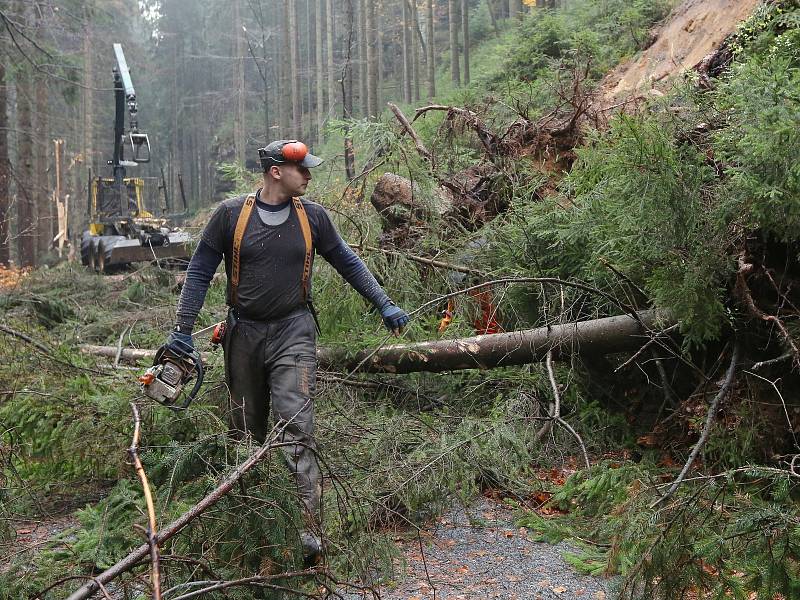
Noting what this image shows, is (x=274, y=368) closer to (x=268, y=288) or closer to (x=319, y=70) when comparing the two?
(x=268, y=288)

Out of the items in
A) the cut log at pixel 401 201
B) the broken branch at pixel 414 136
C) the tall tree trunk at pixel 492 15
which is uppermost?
the tall tree trunk at pixel 492 15

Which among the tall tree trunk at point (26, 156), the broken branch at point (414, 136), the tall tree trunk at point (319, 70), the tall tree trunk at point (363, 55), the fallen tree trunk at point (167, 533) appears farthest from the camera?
the tall tree trunk at point (319, 70)

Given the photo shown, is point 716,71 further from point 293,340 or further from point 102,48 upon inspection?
point 102,48

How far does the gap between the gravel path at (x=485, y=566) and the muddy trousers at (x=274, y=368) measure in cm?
79

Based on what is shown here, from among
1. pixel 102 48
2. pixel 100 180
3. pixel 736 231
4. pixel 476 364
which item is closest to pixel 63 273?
pixel 100 180

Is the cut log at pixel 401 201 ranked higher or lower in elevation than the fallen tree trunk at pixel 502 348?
higher

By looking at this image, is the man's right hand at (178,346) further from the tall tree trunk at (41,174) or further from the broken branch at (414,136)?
the tall tree trunk at (41,174)

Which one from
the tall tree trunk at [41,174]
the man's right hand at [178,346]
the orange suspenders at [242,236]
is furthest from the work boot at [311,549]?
the tall tree trunk at [41,174]

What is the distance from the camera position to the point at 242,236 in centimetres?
470

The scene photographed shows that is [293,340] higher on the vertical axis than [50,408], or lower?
higher

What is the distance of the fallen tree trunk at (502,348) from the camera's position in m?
5.36

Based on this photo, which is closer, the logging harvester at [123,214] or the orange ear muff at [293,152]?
the orange ear muff at [293,152]

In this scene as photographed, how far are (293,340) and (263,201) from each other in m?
0.87

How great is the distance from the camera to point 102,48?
45906mm
